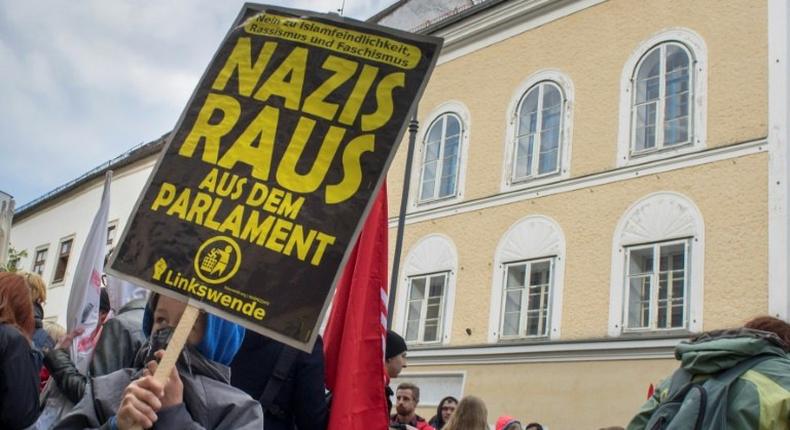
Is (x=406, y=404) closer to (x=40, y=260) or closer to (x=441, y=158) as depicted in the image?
(x=441, y=158)

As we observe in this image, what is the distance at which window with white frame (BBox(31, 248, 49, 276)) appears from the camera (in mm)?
36562

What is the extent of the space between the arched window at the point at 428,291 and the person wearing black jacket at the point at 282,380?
1355 cm

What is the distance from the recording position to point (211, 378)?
2887mm

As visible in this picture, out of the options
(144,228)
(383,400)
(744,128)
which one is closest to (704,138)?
(744,128)

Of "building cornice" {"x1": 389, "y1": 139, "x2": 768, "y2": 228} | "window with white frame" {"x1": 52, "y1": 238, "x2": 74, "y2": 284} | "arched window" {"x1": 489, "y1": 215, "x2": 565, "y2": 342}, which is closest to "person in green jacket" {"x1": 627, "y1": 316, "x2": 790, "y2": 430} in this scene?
"building cornice" {"x1": 389, "y1": 139, "x2": 768, "y2": 228}

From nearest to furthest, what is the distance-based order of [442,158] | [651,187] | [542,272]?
[651,187], [542,272], [442,158]

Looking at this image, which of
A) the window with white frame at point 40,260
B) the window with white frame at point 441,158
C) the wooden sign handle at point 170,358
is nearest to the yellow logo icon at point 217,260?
the wooden sign handle at point 170,358

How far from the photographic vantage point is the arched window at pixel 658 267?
14.2 m

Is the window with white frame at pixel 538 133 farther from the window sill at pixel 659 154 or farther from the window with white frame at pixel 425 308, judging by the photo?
the window with white frame at pixel 425 308

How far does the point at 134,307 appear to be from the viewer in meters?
4.50

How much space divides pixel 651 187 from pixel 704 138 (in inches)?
47.3

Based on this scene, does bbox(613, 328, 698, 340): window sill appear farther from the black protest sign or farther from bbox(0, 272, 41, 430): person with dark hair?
the black protest sign

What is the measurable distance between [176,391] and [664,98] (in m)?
14.3

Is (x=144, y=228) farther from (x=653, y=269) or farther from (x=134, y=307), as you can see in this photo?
(x=653, y=269)
